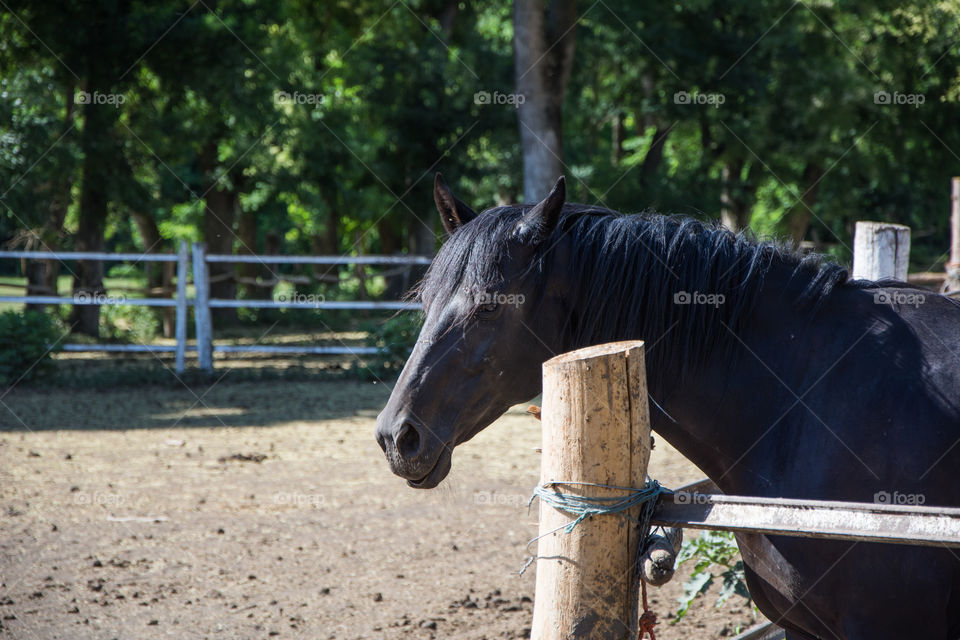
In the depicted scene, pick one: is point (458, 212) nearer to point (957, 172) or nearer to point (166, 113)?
point (166, 113)

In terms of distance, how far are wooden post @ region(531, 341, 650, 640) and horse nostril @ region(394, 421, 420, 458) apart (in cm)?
41

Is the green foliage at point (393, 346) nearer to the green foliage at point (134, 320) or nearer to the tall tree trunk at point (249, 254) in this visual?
the green foliage at point (134, 320)

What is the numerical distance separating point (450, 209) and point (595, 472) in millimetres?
993

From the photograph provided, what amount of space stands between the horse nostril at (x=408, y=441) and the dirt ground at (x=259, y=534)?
2.24 feet

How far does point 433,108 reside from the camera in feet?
60.0

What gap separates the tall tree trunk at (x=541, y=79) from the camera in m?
11.1

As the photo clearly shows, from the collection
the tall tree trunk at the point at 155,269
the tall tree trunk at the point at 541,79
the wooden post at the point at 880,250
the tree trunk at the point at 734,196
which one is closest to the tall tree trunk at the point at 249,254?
the tall tree trunk at the point at 155,269

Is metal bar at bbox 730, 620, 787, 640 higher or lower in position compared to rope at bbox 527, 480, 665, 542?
lower

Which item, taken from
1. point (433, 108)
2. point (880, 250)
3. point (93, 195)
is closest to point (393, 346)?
point (93, 195)

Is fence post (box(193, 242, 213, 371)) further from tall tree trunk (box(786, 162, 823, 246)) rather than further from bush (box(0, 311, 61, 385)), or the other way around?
tall tree trunk (box(786, 162, 823, 246))

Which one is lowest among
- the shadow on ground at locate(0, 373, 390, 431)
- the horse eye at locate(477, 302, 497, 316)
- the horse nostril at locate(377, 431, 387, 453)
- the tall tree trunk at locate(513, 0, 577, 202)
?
the shadow on ground at locate(0, 373, 390, 431)

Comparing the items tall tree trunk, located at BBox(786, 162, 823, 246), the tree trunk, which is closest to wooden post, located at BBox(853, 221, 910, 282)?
the tree trunk

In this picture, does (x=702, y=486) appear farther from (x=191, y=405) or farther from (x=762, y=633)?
(x=191, y=405)

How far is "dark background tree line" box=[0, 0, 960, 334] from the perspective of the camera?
1270cm
